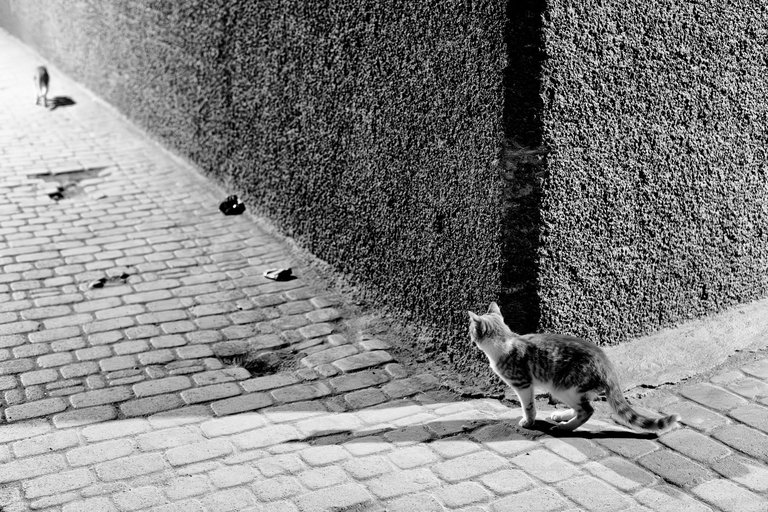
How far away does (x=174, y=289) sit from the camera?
22.2ft

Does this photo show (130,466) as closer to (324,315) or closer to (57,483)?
(57,483)

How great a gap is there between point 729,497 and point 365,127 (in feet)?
11.5

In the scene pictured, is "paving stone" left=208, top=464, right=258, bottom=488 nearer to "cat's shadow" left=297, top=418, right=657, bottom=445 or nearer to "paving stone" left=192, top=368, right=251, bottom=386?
"cat's shadow" left=297, top=418, right=657, bottom=445

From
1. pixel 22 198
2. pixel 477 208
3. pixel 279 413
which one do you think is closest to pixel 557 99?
pixel 477 208

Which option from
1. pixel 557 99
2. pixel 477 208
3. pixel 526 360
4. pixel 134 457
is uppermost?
pixel 557 99

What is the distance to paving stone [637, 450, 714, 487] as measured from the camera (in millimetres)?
4154

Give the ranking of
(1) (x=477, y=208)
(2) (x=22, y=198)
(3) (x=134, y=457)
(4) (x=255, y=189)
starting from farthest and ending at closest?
(2) (x=22, y=198), (4) (x=255, y=189), (1) (x=477, y=208), (3) (x=134, y=457)

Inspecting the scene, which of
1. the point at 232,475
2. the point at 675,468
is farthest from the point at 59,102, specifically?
the point at 675,468

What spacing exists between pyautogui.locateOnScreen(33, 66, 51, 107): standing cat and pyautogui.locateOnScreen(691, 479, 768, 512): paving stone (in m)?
11.0

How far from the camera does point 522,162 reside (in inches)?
193

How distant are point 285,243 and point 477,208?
277cm

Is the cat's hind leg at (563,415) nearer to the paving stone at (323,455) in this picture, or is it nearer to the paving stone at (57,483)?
the paving stone at (323,455)

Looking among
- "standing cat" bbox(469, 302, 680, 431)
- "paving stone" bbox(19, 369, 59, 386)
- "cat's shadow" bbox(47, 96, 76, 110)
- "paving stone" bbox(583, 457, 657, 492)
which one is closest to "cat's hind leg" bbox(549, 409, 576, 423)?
"standing cat" bbox(469, 302, 680, 431)

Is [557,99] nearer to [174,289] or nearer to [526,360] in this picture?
[526,360]
